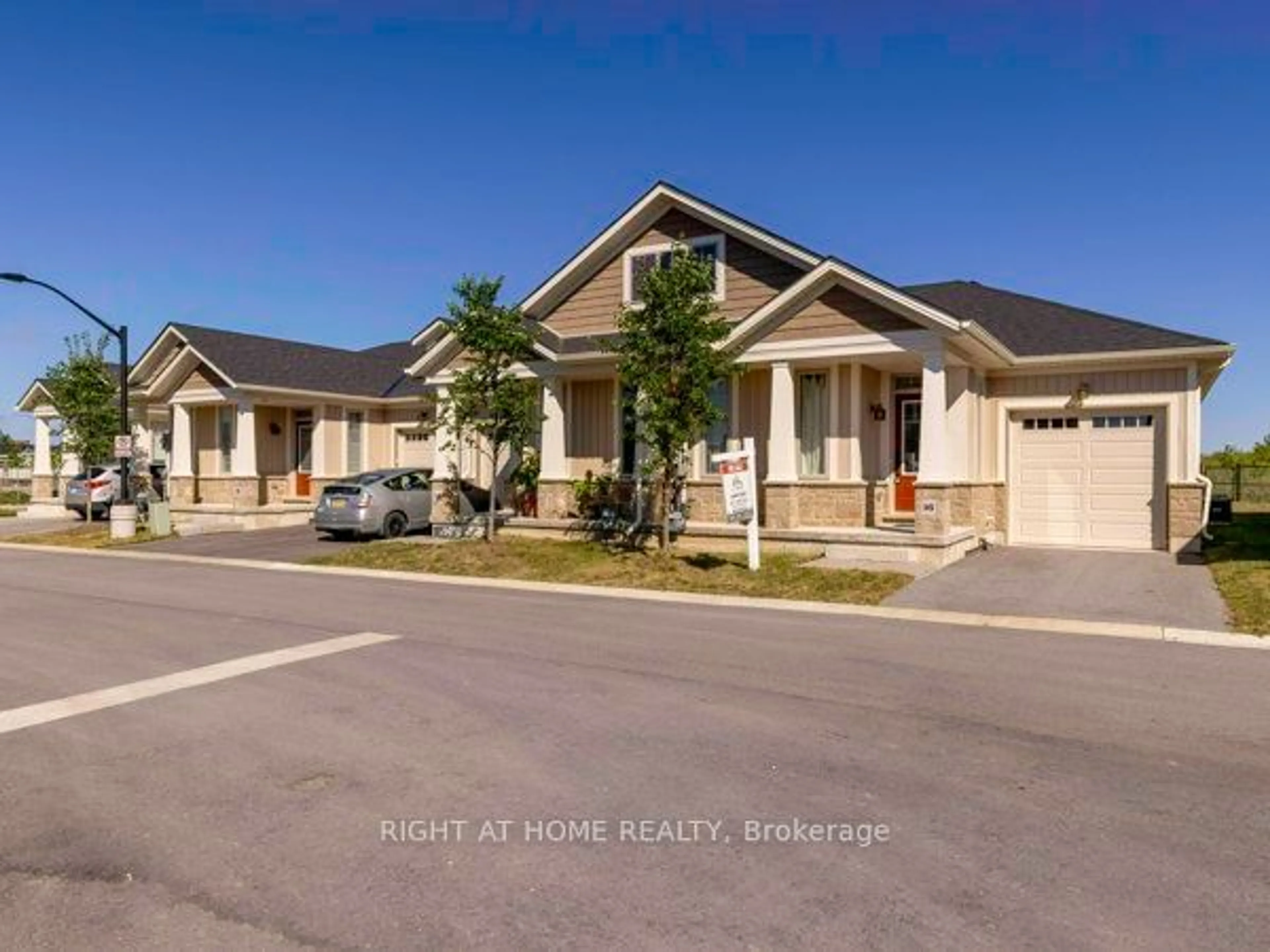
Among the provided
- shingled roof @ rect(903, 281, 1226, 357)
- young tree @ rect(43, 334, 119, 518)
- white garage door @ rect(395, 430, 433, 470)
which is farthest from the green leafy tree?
shingled roof @ rect(903, 281, 1226, 357)

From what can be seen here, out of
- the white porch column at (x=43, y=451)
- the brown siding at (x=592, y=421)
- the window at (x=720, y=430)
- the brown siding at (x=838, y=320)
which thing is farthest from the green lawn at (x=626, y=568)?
the white porch column at (x=43, y=451)

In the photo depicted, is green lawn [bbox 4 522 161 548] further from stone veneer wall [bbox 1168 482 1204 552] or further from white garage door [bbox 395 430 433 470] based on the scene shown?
stone veneer wall [bbox 1168 482 1204 552]

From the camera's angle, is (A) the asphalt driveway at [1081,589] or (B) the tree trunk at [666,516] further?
(B) the tree trunk at [666,516]

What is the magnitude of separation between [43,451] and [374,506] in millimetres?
20289

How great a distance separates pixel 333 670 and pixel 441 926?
4891 mm

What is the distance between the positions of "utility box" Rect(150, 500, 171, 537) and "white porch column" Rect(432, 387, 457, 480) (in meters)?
7.21

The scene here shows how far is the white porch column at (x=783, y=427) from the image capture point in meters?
16.3

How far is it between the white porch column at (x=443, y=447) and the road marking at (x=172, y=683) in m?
9.05

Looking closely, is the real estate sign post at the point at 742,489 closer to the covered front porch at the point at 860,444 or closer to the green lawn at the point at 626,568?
the green lawn at the point at 626,568

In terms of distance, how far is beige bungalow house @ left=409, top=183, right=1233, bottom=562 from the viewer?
15391mm

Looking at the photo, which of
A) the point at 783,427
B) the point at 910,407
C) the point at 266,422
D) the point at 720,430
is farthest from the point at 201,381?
the point at 910,407

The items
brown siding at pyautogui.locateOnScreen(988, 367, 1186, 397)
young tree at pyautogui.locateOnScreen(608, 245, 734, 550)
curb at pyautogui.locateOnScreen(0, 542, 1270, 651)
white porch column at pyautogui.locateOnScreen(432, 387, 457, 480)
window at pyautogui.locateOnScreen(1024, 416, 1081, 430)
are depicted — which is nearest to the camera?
curb at pyautogui.locateOnScreen(0, 542, 1270, 651)

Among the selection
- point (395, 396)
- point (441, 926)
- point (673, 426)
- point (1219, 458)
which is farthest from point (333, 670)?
point (1219, 458)

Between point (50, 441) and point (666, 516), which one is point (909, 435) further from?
point (50, 441)
